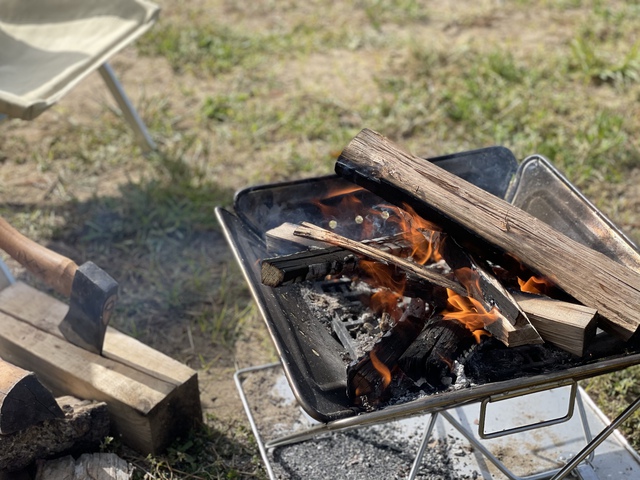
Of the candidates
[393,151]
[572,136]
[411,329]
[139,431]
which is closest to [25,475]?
[139,431]

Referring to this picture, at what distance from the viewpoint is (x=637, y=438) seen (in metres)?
2.35

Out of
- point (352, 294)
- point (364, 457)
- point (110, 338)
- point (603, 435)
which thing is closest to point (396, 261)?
point (352, 294)

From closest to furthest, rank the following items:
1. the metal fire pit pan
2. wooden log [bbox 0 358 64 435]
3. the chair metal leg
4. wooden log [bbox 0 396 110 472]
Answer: the metal fire pit pan → wooden log [bbox 0 358 64 435] → wooden log [bbox 0 396 110 472] → the chair metal leg

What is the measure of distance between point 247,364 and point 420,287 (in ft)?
3.77

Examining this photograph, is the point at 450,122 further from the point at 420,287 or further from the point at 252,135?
the point at 420,287

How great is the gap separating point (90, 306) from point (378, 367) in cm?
97

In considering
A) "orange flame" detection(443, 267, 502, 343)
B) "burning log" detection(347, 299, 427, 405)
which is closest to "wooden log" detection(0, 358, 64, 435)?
"burning log" detection(347, 299, 427, 405)

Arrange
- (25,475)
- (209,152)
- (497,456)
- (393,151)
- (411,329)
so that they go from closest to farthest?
(411,329) → (393,151) → (25,475) → (497,456) → (209,152)

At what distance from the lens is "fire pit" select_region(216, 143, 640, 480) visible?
1.54 meters

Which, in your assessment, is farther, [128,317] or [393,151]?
[128,317]

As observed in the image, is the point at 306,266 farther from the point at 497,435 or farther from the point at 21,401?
the point at 21,401

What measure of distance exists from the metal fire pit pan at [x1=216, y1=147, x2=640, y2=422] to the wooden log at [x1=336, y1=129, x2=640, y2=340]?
0.13m

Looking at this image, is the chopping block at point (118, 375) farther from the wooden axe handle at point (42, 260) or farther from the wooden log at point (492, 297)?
the wooden log at point (492, 297)

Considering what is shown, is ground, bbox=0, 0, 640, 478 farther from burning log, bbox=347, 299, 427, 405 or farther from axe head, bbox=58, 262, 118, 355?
burning log, bbox=347, 299, 427, 405
